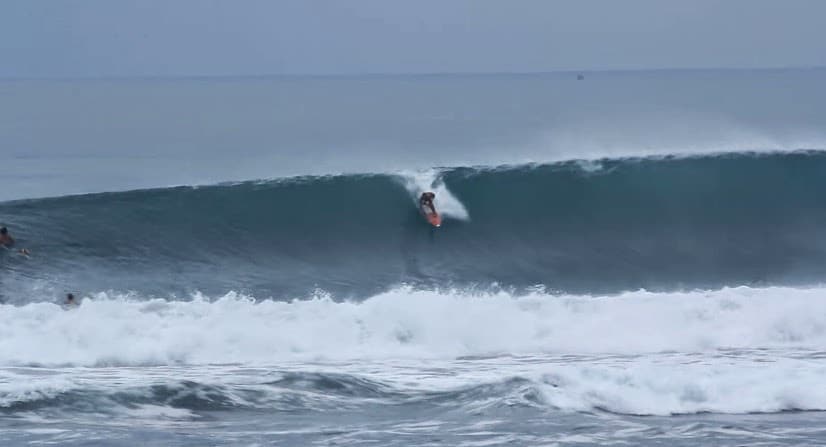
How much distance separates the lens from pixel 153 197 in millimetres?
19328

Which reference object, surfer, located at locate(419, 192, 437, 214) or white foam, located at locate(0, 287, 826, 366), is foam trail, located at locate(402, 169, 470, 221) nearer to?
surfer, located at locate(419, 192, 437, 214)

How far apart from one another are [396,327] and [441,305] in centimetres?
96

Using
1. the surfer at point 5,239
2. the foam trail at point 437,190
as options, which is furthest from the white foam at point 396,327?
the foam trail at point 437,190

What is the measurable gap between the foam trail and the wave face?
4 cm

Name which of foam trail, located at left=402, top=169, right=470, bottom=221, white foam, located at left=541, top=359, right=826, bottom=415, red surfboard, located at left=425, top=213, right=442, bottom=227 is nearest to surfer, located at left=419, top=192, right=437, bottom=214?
red surfboard, located at left=425, top=213, right=442, bottom=227

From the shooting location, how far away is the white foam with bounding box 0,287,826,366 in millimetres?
13266

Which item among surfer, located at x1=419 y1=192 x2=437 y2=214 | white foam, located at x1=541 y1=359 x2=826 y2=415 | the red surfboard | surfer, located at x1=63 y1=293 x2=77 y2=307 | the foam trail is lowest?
white foam, located at x1=541 y1=359 x2=826 y2=415

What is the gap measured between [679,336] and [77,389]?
720 cm

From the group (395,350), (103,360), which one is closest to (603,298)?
(395,350)

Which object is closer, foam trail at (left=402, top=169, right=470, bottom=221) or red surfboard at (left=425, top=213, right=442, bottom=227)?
red surfboard at (left=425, top=213, right=442, bottom=227)

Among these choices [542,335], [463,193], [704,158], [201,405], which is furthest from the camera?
[704,158]

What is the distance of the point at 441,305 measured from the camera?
14844 mm

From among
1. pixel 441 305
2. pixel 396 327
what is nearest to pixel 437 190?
pixel 441 305

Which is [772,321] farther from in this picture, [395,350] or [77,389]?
[77,389]
